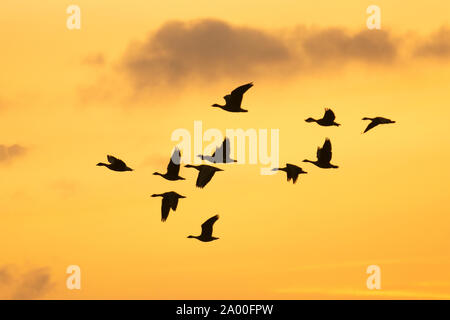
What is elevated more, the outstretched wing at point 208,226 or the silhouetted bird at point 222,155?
the silhouetted bird at point 222,155

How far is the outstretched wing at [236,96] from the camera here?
59.2 metres

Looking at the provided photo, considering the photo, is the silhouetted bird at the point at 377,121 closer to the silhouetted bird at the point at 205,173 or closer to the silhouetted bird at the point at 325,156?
the silhouetted bird at the point at 325,156

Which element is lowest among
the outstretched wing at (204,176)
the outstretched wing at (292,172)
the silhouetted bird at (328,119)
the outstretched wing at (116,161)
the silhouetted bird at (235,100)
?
the outstretched wing at (204,176)

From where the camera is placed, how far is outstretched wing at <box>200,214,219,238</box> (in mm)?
64312

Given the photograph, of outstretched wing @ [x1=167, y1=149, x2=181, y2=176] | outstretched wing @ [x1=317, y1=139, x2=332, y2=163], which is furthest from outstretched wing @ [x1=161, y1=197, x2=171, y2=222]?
outstretched wing @ [x1=317, y1=139, x2=332, y2=163]

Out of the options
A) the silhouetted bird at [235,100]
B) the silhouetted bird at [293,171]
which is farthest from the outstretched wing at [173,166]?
the silhouetted bird at [293,171]

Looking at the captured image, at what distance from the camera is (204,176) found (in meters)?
60.8

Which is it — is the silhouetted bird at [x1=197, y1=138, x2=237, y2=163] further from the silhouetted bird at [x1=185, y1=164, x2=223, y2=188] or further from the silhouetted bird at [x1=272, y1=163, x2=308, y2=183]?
the silhouetted bird at [x1=272, y1=163, x2=308, y2=183]

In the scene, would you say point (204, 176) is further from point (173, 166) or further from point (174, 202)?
point (174, 202)

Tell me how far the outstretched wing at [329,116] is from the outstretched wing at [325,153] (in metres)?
1.29
